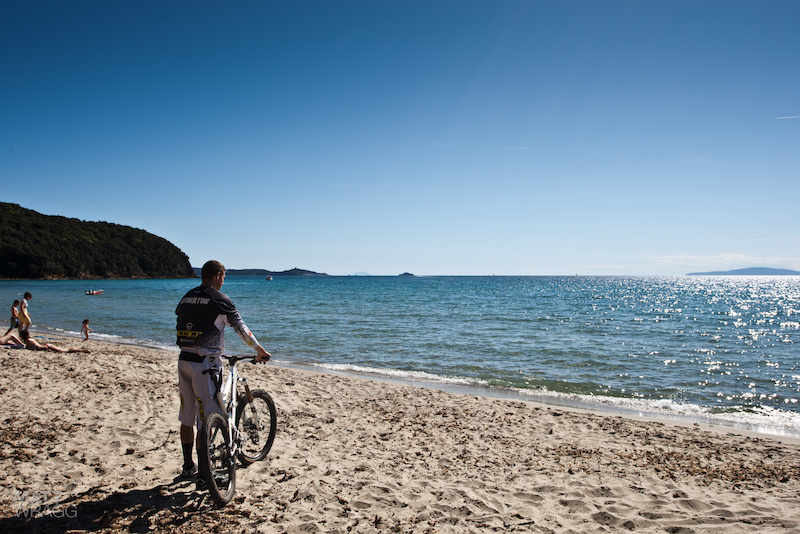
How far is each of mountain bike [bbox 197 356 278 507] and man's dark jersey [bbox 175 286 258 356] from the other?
0.28m

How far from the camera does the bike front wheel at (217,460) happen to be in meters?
4.25

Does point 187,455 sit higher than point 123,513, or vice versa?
point 187,455

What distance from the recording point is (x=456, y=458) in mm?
6367

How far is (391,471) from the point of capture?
5.76m

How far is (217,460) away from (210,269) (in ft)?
6.55

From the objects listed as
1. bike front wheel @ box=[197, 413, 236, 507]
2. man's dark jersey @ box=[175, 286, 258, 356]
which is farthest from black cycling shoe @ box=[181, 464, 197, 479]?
man's dark jersey @ box=[175, 286, 258, 356]

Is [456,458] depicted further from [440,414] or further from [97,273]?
[97,273]

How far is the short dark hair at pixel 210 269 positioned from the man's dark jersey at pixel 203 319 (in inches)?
6.3

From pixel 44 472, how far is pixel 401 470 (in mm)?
4180

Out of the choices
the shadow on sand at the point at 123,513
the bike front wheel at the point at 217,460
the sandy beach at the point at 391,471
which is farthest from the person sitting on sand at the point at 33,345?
the bike front wheel at the point at 217,460

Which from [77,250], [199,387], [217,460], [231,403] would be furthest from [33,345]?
[77,250]

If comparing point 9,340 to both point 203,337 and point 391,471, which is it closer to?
point 203,337

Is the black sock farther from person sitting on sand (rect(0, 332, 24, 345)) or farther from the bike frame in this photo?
person sitting on sand (rect(0, 332, 24, 345))

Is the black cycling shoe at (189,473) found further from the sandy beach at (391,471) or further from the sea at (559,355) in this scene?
the sea at (559,355)
